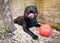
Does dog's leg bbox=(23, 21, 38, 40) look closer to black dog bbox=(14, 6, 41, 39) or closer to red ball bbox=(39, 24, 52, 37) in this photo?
black dog bbox=(14, 6, 41, 39)

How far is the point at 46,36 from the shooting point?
5363 mm

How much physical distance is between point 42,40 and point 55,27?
3.09 feet

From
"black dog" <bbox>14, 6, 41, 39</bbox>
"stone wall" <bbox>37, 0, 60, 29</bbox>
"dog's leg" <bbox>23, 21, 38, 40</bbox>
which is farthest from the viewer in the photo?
"stone wall" <bbox>37, 0, 60, 29</bbox>

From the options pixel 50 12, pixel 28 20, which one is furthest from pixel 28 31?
pixel 50 12

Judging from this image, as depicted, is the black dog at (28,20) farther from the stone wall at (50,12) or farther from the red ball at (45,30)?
the stone wall at (50,12)

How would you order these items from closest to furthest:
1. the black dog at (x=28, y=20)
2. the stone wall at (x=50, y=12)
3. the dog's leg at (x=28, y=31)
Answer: the dog's leg at (x=28, y=31)
the black dog at (x=28, y=20)
the stone wall at (x=50, y=12)

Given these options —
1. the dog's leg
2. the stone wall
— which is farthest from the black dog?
the stone wall

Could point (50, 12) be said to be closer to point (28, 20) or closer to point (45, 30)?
point (28, 20)

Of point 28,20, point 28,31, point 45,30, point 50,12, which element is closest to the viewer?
point 45,30

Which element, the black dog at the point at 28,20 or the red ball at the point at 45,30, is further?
the black dog at the point at 28,20

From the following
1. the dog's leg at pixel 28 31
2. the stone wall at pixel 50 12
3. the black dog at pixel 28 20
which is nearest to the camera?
the dog's leg at pixel 28 31

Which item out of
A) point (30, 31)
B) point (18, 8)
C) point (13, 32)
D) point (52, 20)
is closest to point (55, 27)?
point (52, 20)

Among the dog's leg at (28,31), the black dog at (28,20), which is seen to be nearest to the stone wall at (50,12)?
the black dog at (28,20)

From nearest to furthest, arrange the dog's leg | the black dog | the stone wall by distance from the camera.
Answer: the dog's leg, the black dog, the stone wall
